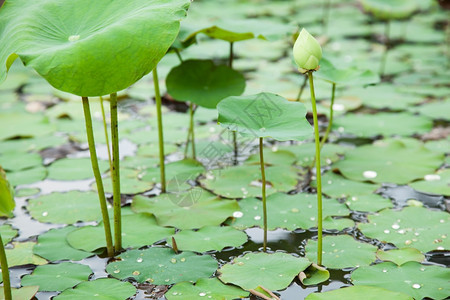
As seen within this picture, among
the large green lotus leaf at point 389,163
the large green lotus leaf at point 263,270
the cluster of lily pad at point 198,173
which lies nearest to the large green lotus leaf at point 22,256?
the cluster of lily pad at point 198,173

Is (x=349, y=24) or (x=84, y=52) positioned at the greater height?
(x=84, y=52)

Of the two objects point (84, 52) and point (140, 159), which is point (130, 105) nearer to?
point (140, 159)

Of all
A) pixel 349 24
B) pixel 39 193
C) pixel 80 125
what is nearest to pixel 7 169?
pixel 39 193

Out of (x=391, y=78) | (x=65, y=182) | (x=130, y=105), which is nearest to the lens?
(x=65, y=182)

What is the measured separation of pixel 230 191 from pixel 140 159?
1.80 ft

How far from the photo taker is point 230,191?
2.08m

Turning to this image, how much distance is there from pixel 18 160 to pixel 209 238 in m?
1.15

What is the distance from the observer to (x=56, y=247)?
173 cm

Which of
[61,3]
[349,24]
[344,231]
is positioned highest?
[61,3]

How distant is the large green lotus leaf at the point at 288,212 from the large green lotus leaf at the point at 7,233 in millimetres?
768

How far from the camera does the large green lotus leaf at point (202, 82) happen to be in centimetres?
212

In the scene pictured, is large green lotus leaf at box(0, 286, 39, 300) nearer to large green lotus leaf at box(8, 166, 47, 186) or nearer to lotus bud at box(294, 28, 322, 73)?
large green lotus leaf at box(8, 166, 47, 186)

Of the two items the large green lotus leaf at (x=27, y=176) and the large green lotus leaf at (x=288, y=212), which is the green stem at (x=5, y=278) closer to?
the large green lotus leaf at (x=288, y=212)

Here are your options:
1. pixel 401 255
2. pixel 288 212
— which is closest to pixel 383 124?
pixel 288 212
